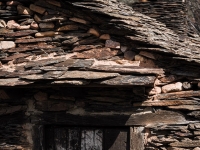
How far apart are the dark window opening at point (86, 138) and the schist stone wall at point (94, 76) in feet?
0.06

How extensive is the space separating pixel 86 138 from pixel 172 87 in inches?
48.9

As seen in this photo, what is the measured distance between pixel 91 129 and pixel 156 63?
115cm

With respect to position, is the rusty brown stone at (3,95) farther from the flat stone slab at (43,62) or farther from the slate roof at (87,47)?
the flat stone slab at (43,62)

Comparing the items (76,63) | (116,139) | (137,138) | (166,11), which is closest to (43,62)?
(76,63)

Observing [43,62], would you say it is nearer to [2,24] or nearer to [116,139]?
[2,24]

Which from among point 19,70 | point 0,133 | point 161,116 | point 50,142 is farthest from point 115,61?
point 0,133

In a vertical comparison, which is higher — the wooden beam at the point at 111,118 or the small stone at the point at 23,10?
the small stone at the point at 23,10

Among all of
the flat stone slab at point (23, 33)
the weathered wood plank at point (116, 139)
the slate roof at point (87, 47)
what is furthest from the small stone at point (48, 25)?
the weathered wood plank at point (116, 139)

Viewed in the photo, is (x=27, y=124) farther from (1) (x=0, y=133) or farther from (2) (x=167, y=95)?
(2) (x=167, y=95)

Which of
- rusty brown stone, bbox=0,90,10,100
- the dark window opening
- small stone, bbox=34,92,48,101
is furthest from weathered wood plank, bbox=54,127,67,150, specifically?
rusty brown stone, bbox=0,90,10,100

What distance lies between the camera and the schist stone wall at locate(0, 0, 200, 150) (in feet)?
13.3

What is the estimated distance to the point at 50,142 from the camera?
16.0 ft

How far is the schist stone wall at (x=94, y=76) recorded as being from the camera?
404 cm

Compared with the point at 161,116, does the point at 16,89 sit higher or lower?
higher
